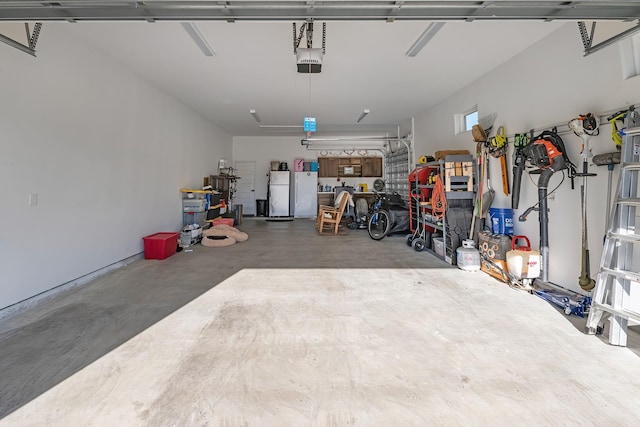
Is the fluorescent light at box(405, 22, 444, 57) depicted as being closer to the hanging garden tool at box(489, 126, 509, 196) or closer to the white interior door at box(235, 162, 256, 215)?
the hanging garden tool at box(489, 126, 509, 196)

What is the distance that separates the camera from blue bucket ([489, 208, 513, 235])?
3.73 meters

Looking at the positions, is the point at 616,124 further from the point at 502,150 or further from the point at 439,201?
the point at 439,201

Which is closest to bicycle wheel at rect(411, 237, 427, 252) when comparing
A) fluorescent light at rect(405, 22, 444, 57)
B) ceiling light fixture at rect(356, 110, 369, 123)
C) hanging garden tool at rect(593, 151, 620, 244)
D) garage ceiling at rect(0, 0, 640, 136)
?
hanging garden tool at rect(593, 151, 620, 244)

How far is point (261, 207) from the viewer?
1031 centimetres

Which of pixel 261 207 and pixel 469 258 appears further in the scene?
pixel 261 207

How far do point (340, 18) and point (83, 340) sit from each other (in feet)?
10.3

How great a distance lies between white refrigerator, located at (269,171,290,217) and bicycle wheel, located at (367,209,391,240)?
14.2 feet

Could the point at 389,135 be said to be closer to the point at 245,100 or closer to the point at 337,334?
the point at 245,100

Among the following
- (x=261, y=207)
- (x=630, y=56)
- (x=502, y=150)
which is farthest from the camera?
(x=261, y=207)

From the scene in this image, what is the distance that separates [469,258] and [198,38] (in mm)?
4623

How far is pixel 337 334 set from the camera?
2.21 metres

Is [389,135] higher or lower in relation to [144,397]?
higher

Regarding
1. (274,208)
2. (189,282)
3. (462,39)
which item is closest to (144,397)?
(189,282)

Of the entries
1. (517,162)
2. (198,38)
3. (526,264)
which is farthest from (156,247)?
(517,162)
